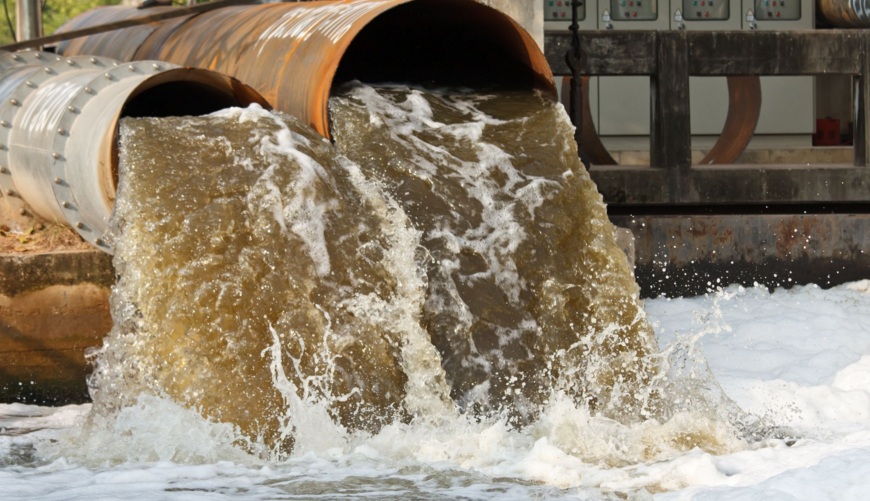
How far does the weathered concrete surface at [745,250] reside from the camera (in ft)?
31.4

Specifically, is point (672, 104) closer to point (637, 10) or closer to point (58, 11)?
point (637, 10)

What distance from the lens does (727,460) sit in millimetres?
5176

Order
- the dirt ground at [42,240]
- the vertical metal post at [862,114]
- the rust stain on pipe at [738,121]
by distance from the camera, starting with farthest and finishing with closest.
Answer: the rust stain on pipe at [738,121]
the vertical metal post at [862,114]
the dirt ground at [42,240]

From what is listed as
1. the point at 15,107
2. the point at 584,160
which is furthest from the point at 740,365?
the point at 15,107

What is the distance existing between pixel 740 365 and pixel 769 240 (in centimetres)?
231

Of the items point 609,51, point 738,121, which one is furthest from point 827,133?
point 609,51

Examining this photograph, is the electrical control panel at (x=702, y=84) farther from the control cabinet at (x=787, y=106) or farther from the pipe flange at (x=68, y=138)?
the pipe flange at (x=68, y=138)

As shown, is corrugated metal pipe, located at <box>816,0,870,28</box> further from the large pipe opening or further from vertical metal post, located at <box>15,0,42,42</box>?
vertical metal post, located at <box>15,0,42,42</box>

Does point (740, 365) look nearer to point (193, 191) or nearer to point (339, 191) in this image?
point (339, 191)

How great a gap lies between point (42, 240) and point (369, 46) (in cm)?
207

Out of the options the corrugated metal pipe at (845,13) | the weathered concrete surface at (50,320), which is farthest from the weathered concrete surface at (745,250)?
the weathered concrete surface at (50,320)

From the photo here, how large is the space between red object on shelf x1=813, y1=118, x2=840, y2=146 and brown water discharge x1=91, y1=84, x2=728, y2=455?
8.70 meters

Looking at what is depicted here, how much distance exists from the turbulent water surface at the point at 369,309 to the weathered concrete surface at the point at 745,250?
9.46 ft

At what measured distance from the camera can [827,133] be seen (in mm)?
14914
